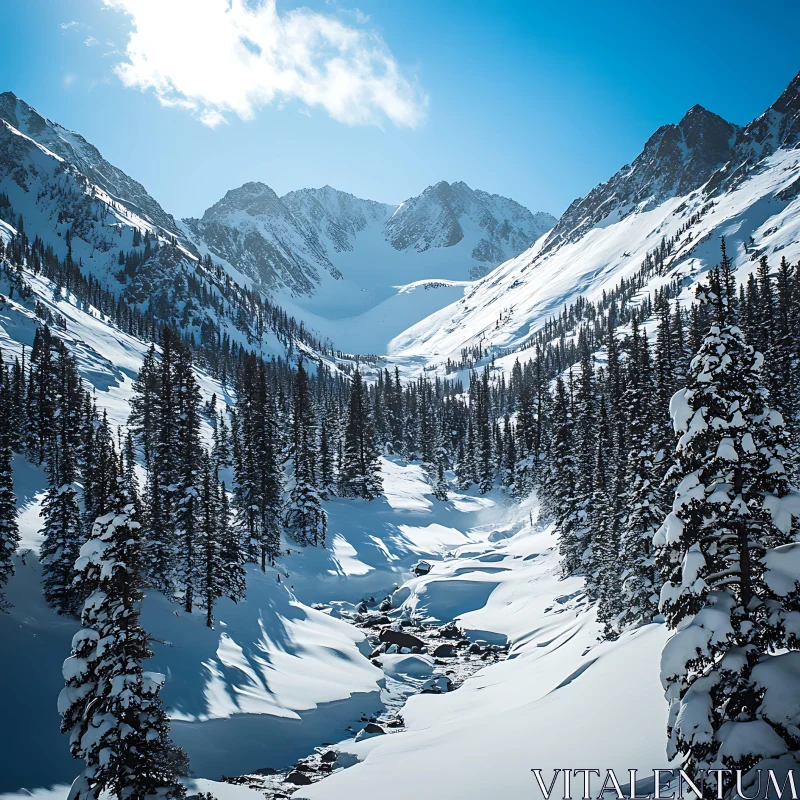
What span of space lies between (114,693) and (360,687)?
65.8 ft

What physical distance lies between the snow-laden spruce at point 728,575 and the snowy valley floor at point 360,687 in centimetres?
400

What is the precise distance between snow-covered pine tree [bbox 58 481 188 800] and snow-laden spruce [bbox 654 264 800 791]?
1145 cm

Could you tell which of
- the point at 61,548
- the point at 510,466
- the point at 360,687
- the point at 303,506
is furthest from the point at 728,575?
the point at 510,466

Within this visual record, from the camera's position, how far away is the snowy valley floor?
1388 centimetres

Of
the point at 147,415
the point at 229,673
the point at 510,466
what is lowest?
the point at 229,673

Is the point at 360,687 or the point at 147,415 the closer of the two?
the point at 360,687

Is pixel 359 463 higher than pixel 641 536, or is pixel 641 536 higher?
pixel 359 463

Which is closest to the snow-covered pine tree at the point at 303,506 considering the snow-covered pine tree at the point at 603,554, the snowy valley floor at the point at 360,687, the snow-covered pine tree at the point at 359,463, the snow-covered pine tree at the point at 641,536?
the snowy valley floor at the point at 360,687

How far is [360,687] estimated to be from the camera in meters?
28.9

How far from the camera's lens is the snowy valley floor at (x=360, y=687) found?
13.9m

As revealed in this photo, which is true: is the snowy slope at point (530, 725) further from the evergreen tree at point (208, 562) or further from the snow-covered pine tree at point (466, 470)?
the snow-covered pine tree at point (466, 470)

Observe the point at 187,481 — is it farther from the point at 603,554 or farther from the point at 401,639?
the point at 603,554

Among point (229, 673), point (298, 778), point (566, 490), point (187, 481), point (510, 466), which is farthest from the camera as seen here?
point (510, 466)

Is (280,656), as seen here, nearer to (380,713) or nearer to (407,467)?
(380,713)
